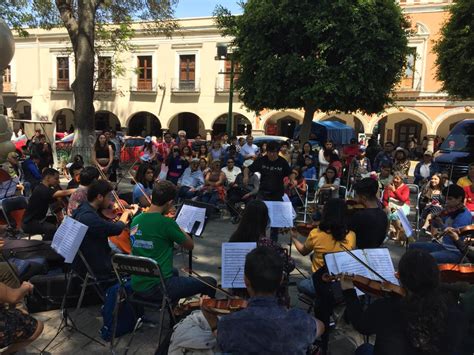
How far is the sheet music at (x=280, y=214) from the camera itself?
5.04 meters

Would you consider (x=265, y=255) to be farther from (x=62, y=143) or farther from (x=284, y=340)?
(x=62, y=143)

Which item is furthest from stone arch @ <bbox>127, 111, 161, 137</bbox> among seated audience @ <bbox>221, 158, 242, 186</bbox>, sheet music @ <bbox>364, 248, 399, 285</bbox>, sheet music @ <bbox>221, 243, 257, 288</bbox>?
sheet music @ <bbox>364, 248, 399, 285</bbox>

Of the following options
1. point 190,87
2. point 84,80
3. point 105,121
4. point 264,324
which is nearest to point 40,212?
point 264,324

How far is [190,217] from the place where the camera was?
458 centimetres

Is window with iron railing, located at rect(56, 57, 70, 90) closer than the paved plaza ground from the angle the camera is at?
No

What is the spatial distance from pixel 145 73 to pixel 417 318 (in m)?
27.7

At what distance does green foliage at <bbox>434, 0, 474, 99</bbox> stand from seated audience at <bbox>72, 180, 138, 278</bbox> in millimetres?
13304

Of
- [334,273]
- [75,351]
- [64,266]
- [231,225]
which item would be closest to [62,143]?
[231,225]

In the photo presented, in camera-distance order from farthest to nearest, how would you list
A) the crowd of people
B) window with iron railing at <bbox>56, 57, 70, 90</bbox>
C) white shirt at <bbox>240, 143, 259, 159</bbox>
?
window with iron railing at <bbox>56, 57, 70, 90</bbox> → white shirt at <bbox>240, 143, 259, 159</bbox> → the crowd of people

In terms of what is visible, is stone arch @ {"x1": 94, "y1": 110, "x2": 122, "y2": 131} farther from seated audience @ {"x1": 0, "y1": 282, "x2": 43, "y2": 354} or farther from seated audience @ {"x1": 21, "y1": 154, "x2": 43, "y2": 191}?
seated audience @ {"x1": 0, "y1": 282, "x2": 43, "y2": 354}

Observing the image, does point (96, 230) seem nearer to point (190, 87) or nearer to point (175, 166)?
point (175, 166)

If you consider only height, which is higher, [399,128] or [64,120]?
[399,128]

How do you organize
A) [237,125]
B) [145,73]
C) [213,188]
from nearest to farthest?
[213,188], [145,73], [237,125]

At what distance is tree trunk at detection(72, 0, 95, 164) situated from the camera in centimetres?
1143
